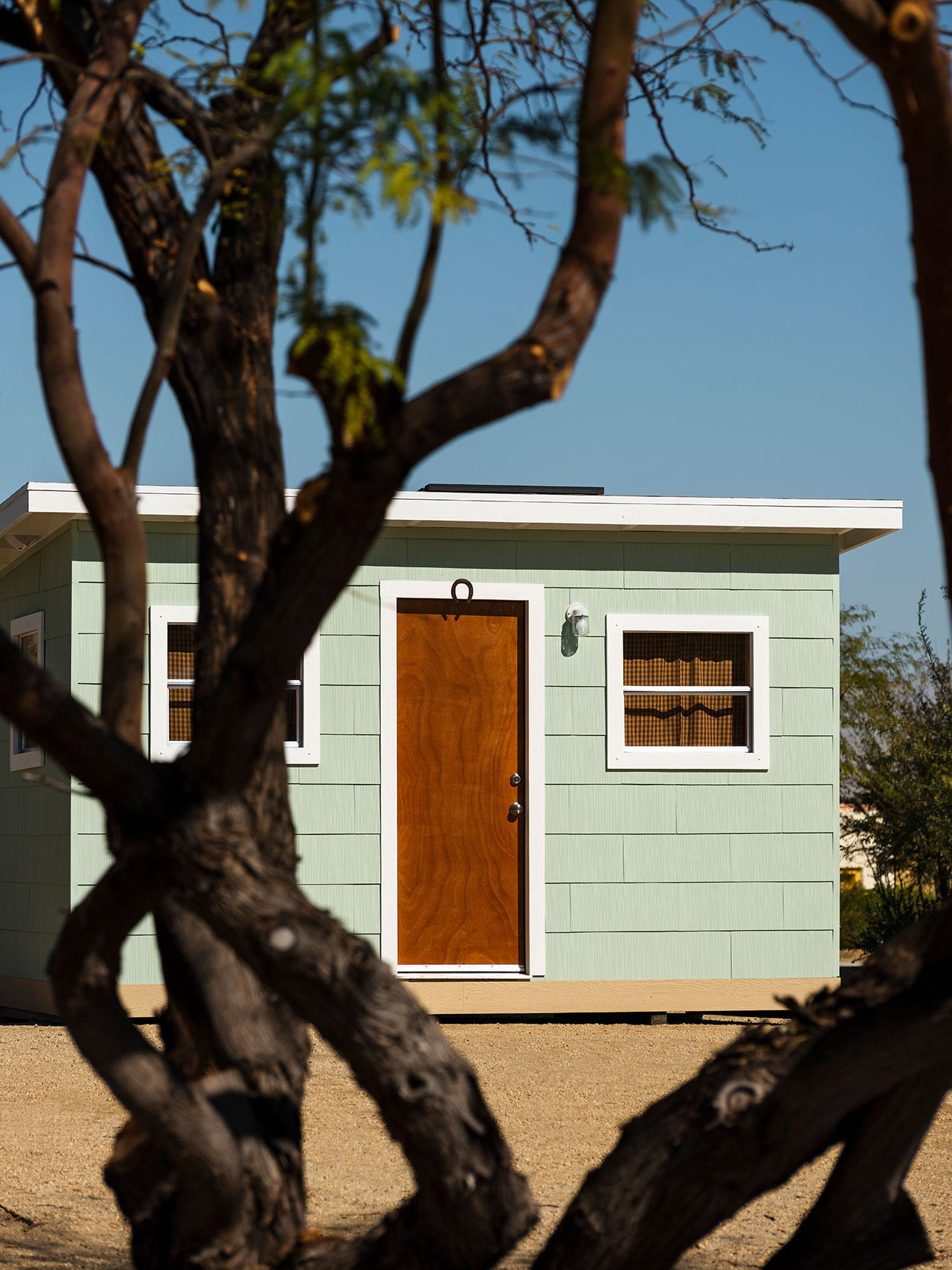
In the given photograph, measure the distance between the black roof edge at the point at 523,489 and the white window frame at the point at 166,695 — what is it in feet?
4.37

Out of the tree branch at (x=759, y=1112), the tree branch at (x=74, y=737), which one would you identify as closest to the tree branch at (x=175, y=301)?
the tree branch at (x=74, y=737)

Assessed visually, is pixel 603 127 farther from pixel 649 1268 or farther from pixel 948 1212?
pixel 948 1212

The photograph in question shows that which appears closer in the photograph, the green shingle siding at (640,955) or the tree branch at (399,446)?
the tree branch at (399,446)

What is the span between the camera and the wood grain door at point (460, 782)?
8648 mm

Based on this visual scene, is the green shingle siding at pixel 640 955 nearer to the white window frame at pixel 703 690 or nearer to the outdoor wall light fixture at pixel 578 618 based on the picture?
the white window frame at pixel 703 690

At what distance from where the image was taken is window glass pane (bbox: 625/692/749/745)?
8.87m

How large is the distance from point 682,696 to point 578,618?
86cm

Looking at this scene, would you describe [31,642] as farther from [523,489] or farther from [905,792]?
[905,792]

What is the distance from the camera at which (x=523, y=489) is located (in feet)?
30.0

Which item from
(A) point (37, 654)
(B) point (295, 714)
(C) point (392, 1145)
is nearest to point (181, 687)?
(B) point (295, 714)

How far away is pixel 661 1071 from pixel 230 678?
5392 millimetres

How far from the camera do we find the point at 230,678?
2.30 meters

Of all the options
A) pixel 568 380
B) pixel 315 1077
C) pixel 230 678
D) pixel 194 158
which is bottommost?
pixel 315 1077

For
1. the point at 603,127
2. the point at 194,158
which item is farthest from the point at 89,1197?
the point at 603,127
